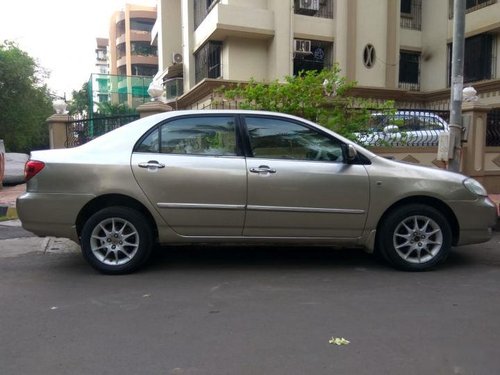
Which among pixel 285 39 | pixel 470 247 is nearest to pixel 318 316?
pixel 470 247

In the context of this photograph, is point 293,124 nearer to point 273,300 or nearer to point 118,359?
point 273,300

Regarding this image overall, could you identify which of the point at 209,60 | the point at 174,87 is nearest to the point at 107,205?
the point at 209,60

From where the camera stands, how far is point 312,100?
9250 mm

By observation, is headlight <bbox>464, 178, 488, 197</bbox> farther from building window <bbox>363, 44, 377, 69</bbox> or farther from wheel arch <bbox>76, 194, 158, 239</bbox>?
building window <bbox>363, 44, 377, 69</bbox>

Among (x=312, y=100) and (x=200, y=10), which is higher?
(x=200, y=10)

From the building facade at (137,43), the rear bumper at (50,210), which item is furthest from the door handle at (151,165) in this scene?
the building facade at (137,43)

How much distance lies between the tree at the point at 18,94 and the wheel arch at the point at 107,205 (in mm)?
20616

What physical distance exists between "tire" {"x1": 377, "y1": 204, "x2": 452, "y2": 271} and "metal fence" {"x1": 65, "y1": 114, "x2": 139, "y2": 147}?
280 inches

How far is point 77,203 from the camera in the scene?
532 centimetres

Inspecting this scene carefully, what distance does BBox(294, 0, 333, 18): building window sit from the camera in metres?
20.7

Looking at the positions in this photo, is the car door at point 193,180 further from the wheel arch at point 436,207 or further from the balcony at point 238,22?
the balcony at point 238,22

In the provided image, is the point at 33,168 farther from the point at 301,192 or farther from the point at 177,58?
the point at 177,58

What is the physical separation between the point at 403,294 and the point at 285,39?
649 inches

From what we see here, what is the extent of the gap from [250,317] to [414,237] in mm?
2323
